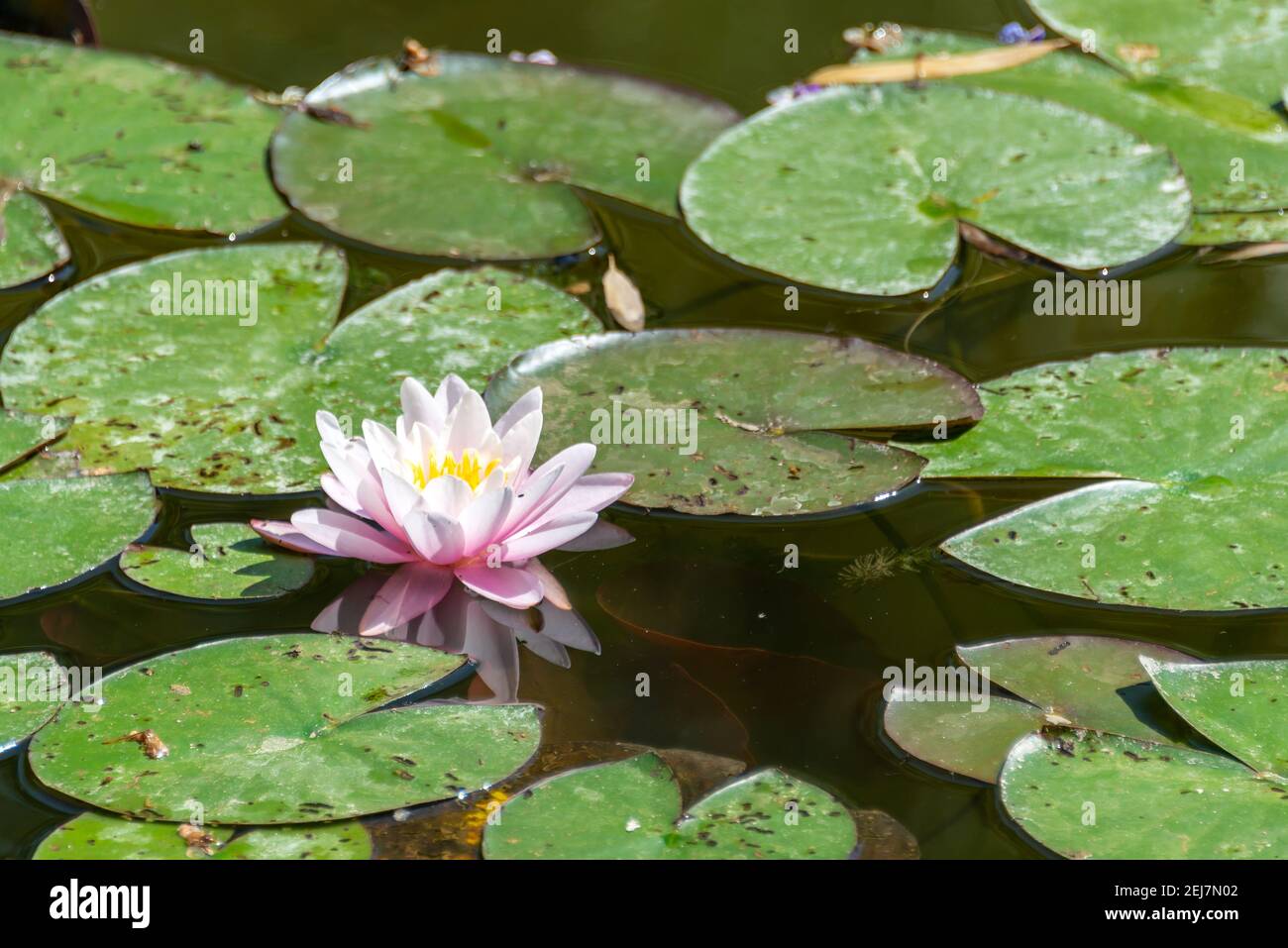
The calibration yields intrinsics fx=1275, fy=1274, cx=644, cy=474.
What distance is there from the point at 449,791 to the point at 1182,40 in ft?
13.0

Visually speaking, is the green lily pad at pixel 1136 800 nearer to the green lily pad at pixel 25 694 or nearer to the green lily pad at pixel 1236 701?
the green lily pad at pixel 1236 701

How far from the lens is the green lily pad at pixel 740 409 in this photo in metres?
2.95

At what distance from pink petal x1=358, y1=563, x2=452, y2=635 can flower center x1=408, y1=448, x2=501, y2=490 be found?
0.19 metres

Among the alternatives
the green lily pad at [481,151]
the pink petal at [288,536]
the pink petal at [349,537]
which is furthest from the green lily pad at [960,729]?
the green lily pad at [481,151]

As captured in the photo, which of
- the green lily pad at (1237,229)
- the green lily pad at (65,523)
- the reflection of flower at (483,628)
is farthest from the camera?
the green lily pad at (1237,229)

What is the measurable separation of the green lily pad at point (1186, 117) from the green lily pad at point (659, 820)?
2500mm

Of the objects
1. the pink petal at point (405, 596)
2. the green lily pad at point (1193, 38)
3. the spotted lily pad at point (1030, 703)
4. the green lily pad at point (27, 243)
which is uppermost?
the green lily pad at point (1193, 38)

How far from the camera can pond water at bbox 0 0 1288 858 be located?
2443mm

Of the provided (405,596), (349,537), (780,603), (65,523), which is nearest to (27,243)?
(65,523)

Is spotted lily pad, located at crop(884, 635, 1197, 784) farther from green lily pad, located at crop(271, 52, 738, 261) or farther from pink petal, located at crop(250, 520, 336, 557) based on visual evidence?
green lily pad, located at crop(271, 52, 738, 261)

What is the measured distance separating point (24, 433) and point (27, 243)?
1.01 meters

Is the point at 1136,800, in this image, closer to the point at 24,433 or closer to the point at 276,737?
the point at 276,737

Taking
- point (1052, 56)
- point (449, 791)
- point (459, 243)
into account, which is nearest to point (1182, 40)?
point (1052, 56)
